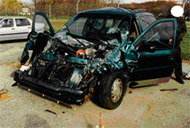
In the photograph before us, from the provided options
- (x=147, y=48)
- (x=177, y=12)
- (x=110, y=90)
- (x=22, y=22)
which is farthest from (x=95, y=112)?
(x=22, y=22)

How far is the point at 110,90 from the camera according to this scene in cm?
346

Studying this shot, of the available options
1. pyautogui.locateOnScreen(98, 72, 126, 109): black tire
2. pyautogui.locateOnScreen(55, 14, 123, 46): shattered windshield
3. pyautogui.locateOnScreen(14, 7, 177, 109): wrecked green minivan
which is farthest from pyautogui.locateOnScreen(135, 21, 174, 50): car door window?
pyautogui.locateOnScreen(98, 72, 126, 109): black tire

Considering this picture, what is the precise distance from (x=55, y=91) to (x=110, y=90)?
0.95 m

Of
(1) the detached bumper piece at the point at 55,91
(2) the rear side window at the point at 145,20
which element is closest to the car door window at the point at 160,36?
(2) the rear side window at the point at 145,20

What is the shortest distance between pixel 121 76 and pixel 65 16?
56.1 ft

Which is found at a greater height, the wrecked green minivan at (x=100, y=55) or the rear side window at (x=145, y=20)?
the rear side window at (x=145, y=20)

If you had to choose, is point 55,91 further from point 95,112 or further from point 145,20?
point 145,20

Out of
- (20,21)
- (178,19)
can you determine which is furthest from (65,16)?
(178,19)

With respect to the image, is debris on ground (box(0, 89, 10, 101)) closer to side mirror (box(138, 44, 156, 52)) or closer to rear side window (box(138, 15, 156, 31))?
side mirror (box(138, 44, 156, 52))

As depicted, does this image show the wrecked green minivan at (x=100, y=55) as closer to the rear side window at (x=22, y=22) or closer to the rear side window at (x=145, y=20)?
the rear side window at (x=145, y=20)

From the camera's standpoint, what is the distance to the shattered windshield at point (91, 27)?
4.24m

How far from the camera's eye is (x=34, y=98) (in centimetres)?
405

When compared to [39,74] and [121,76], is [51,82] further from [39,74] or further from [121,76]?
[121,76]

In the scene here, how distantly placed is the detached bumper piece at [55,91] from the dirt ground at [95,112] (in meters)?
0.14
